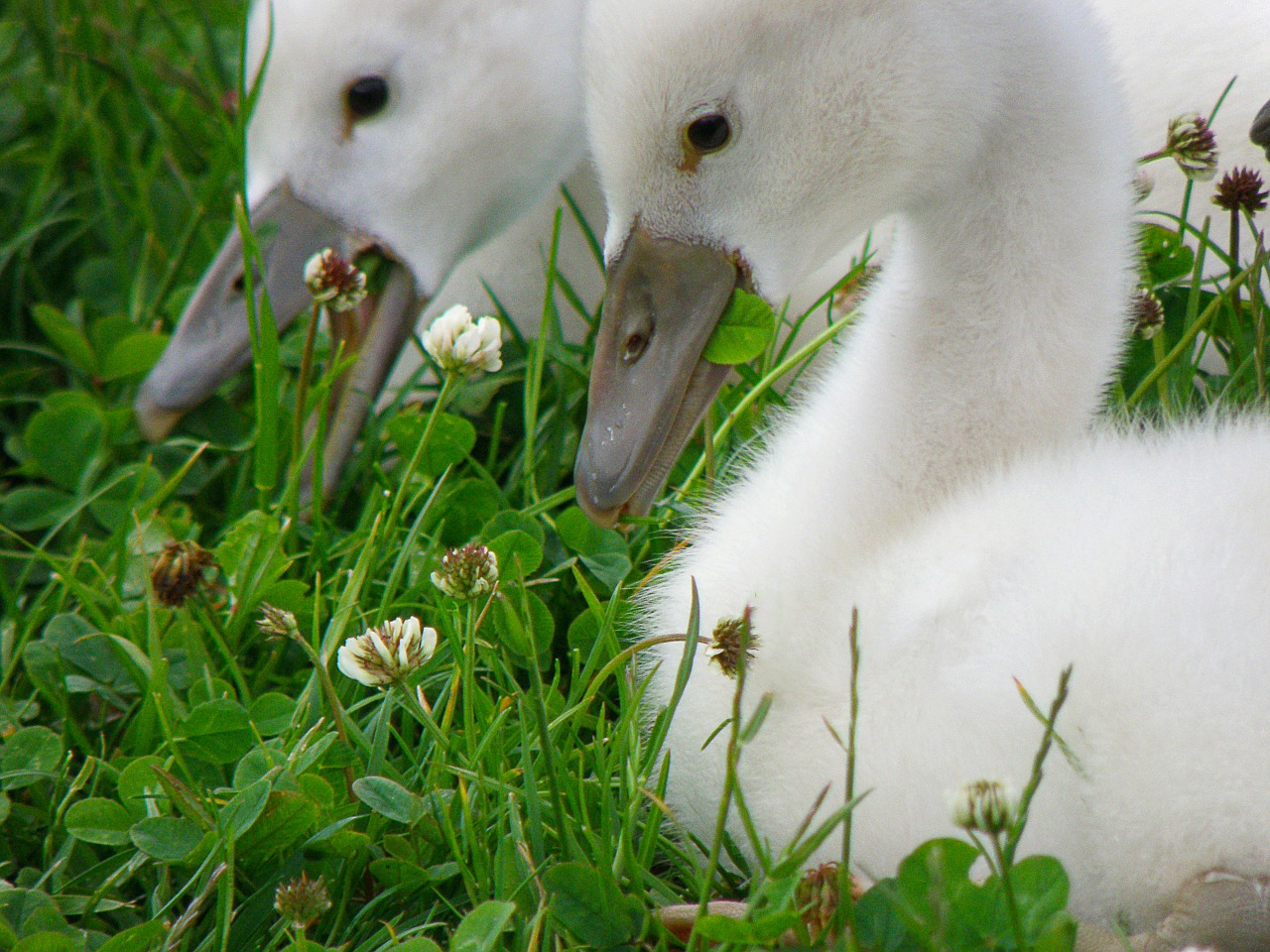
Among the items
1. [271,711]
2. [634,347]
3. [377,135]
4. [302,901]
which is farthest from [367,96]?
[302,901]

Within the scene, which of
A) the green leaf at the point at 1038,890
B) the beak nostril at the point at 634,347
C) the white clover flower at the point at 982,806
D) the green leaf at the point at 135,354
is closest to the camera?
the white clover flower at the point at 982,806

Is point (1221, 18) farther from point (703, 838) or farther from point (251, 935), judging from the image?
point (251, 935)

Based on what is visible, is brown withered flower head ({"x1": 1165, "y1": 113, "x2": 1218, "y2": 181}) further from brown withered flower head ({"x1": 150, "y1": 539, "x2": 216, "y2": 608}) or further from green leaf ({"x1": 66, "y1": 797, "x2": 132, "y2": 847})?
green leaf ({"x1": 66, "y1": 797, "x2": 132, "y2": 847})

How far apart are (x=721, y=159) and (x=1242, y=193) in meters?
0.72

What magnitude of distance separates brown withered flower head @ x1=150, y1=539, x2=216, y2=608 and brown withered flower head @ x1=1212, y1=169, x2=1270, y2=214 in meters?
1.39

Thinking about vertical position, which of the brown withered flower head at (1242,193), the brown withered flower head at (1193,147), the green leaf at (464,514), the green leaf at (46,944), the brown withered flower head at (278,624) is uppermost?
the brown withered flower head at (1193,147)

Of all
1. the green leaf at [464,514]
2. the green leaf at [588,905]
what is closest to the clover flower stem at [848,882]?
the green leaf at [588,905]

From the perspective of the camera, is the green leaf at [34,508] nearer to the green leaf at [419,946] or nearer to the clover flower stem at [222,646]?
the clover flower stem at [222,646]

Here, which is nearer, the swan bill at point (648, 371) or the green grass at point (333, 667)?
the green grass at point (333, 667)

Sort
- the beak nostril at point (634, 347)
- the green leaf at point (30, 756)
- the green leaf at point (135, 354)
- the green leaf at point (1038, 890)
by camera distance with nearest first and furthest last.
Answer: the green leaf at point (1038, 890)
the green leaf at point (30, 756)
the beak nostril at point (634, 347)
the green leaf at point (135, 354)

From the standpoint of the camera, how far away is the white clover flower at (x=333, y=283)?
2.00 meters

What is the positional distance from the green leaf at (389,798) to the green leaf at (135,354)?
4.54 ft

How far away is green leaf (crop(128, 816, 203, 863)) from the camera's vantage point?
152 cm

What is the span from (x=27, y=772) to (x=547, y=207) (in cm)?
148
